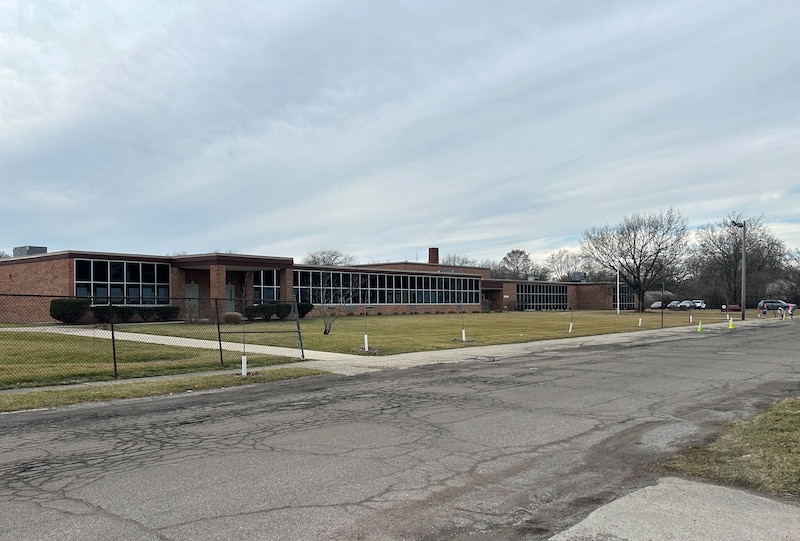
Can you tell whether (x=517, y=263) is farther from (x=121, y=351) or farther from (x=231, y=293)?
(x=121, y=351)

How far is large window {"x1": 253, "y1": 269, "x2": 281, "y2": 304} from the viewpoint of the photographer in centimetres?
4481

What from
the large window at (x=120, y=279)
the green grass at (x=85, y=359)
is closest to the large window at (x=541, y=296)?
the large window at (x=120, y=279)

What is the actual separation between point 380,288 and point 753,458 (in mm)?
49434

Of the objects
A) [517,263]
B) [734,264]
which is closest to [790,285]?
[734,264]

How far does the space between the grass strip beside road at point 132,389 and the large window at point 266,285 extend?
30.6 metres

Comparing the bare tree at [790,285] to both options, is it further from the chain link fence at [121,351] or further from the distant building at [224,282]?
the chain link fence at [121,351]

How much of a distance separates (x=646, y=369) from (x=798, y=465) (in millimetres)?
9695

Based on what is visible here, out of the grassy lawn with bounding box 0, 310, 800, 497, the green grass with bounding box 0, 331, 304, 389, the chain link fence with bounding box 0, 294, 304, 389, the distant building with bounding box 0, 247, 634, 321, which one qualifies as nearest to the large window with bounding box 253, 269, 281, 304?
the distant building with bounding box 0, 247, 634, 321

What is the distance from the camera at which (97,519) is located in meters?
4.68

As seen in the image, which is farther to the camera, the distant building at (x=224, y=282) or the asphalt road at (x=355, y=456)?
the distant building at (x=224, y=282)

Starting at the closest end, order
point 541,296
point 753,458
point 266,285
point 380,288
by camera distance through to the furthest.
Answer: point 753,458, point 266,285, point 380,288, point 541,296

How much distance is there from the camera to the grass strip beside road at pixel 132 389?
1064 centimetres

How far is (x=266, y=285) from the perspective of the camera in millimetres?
45469

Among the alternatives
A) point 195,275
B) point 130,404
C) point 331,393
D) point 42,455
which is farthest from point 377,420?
point 195,275
